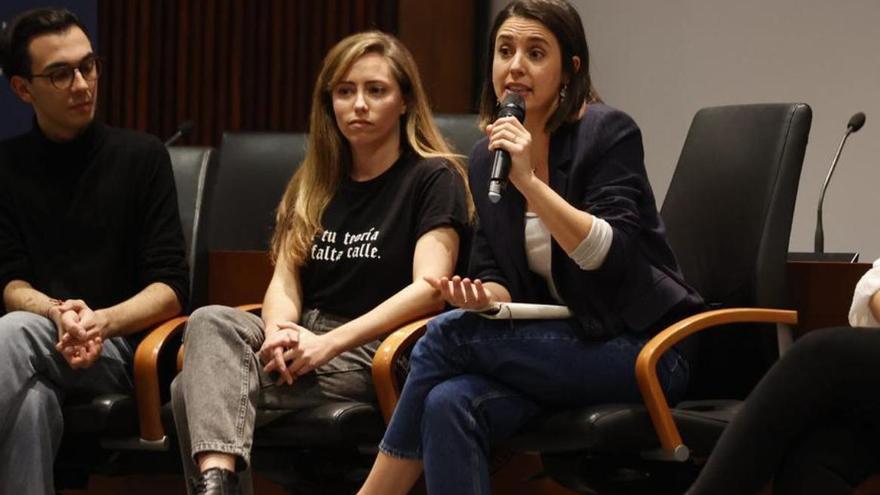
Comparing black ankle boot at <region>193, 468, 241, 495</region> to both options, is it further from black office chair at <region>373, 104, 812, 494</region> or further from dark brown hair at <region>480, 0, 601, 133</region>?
dark brown hair at <region>480, 0, 601, 133</region>

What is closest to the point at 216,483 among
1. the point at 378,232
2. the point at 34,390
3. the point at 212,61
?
the point at 34,390

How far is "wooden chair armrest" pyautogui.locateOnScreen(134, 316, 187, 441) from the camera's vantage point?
3.03m

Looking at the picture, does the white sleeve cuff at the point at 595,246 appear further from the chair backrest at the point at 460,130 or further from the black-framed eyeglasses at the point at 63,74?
the black-framed eyeglasses at the point at 63,74

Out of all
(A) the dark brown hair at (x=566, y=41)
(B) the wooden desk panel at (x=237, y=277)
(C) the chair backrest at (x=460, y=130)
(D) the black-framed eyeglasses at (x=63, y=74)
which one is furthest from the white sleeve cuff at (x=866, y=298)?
(D) the black-framed eyeglasses at (x=63, y=74)

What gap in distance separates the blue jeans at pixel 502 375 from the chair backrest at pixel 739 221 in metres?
0.32

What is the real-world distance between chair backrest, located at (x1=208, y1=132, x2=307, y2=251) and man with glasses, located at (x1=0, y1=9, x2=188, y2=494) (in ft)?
0.89

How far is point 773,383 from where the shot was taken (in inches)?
86.0

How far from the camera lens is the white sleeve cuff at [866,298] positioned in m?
2.50

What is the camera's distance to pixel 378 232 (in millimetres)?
3115

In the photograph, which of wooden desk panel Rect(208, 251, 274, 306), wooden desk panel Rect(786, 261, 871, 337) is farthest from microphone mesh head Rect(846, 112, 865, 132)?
wooden desk panel Rect(208, 251, 274, 306)

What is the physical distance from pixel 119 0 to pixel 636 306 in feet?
11.9

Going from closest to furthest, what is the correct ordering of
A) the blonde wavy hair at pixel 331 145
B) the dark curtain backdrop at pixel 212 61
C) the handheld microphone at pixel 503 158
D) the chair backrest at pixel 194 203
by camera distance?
the handheld microphone at pixel 503 158, the blonde wavy hair at pixel 331 145, the chair backrest at pixel 194 203, the dark curtain backdrop at pixel 212 61

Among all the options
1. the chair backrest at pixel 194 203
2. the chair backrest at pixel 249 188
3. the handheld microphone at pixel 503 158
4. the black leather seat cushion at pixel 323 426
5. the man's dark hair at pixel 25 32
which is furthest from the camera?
the chair backrest at pixel 249 188

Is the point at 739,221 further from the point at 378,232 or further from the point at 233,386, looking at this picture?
the point at 233,386
